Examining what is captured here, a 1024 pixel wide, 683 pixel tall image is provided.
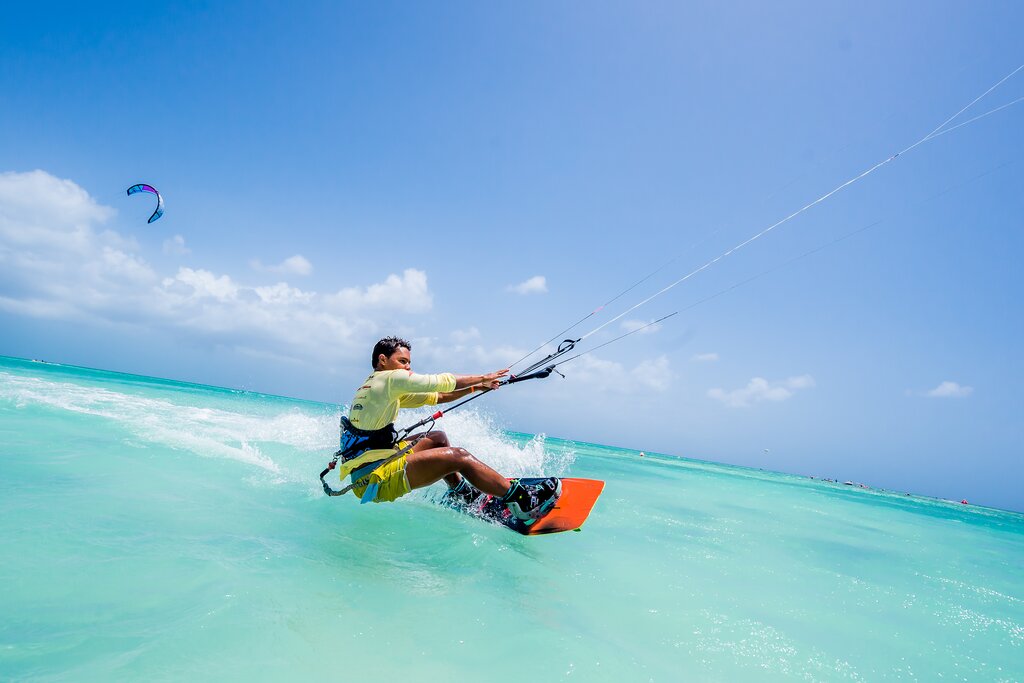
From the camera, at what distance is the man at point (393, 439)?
4953 mm

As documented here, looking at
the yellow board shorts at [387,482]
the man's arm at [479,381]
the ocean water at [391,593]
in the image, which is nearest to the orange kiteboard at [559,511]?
the ocean water at [391,593]

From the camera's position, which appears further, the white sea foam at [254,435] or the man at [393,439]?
the white sea foam at [254,435]

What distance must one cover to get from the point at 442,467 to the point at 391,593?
153cm

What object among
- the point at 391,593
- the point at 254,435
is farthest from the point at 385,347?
the point at 254,435

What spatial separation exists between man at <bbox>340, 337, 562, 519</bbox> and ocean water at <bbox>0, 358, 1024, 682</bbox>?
0.66 m

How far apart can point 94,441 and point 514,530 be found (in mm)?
7096

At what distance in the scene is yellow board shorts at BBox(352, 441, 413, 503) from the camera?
5027 mm

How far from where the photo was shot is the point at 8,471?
543 cm

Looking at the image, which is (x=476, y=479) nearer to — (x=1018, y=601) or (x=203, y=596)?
(x=203, y=596)

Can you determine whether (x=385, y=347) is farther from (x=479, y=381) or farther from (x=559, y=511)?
(x=559, y=511)

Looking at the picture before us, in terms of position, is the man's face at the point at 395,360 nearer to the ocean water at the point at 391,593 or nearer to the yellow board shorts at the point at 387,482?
the yellow board shorts at the point at 387,482

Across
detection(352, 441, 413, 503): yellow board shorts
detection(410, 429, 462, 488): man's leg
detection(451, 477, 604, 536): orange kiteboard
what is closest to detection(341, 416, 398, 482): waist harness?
detection(352, 441, 413, 503): yellow board shorts

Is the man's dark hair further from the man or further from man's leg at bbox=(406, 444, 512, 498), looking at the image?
man's leg at bbox=(406, 444, 512, 498)

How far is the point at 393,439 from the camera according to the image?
5.32m
